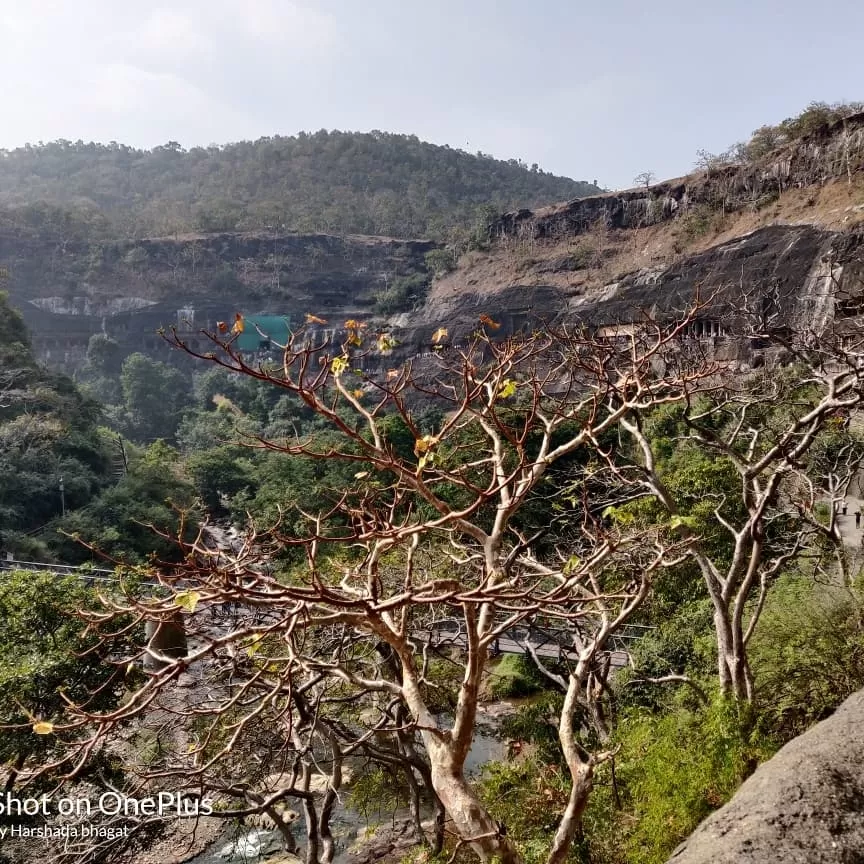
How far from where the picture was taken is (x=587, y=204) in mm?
36281

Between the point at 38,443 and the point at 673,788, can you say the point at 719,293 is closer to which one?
the point at 673,788

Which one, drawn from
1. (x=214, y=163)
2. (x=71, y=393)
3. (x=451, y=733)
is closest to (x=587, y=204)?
(x=71, y=393)

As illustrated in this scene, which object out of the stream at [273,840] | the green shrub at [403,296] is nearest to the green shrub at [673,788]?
the stream at [273,840]

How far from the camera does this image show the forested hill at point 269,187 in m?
51.6

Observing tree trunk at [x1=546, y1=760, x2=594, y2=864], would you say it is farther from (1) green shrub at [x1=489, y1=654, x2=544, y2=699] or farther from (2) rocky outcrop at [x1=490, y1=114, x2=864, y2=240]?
(2) rocky outcrop at [x1=490, y1=114, x2=864, y2=240]

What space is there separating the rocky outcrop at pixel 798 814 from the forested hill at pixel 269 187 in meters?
49.9

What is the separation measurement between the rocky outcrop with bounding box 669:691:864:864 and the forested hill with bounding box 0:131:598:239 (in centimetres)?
4985

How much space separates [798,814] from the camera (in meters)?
2.43

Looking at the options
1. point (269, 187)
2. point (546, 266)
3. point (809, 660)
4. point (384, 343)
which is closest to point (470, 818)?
point (384, 343)

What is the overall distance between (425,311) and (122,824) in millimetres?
33709

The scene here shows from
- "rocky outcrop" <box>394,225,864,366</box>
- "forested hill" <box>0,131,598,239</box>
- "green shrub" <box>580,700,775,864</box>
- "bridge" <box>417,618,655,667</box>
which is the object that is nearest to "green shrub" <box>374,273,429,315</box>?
"rocky outcrop" <box>394,225,864,366</box>

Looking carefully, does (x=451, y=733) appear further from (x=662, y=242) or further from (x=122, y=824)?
(x=662, y=242)

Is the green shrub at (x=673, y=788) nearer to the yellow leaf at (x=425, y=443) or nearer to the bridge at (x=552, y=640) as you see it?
the yellow leaf at (x=425, y=443)

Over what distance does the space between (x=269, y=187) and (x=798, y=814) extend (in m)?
75.5
